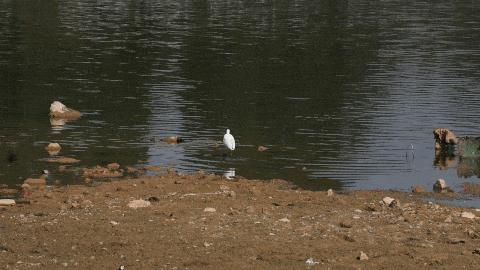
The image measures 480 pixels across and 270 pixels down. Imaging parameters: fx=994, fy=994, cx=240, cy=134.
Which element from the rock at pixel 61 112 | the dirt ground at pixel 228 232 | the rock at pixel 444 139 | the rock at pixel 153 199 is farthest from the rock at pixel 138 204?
the rock at pixel 61 112

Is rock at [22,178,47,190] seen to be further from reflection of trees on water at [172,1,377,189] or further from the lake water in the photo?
reflection of trees on water at [172,1,377,189]

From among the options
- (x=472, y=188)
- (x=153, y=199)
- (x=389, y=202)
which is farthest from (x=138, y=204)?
(x=472, y=188)

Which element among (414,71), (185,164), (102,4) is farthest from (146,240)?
(102,4)

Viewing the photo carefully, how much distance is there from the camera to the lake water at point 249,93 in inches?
1203

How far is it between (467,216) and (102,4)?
94.3 metres

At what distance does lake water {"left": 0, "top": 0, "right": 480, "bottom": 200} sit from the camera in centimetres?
3056

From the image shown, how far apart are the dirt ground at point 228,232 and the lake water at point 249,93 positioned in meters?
4.13

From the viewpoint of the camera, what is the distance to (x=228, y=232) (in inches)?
762

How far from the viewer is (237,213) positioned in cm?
2108

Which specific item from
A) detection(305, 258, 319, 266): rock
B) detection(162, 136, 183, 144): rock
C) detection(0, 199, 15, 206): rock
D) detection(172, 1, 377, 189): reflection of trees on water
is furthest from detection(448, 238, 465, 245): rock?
detection(162, 136, 183, 144): rock

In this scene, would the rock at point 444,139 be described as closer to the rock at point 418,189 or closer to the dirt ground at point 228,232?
the rock at point 418,189

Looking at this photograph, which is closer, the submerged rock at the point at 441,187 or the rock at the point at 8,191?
the rock at the point at 8,191

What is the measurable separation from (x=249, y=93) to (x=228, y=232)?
27388 mm

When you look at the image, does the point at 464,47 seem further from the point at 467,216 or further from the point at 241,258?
the point at 241,258
